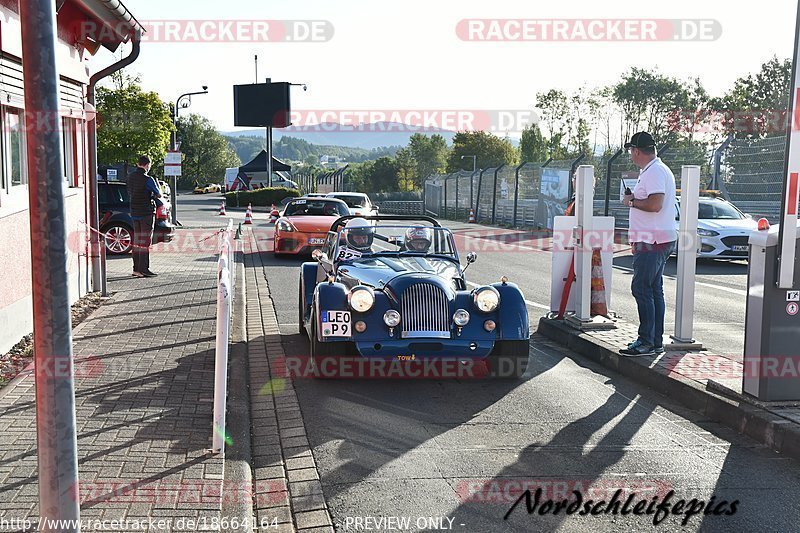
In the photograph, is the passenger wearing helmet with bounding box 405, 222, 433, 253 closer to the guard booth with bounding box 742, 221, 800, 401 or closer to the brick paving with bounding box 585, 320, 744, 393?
the brick paving with bounding box 585, 320, 744, 393

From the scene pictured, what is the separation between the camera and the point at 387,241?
28.7 ft

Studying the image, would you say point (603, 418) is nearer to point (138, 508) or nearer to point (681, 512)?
point (681, 512)

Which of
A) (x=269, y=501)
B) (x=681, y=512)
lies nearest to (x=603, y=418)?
(x=681, y=512)

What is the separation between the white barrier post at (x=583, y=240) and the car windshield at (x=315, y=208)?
1079 centimetres

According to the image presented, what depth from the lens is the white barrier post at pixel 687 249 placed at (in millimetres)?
7867

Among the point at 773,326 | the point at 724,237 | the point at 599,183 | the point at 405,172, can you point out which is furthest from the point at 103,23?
the point at 405,172

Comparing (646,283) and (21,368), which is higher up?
(646,283)

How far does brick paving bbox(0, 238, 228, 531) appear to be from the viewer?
4.20m

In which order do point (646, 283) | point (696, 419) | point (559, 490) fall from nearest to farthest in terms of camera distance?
point (559, 490), point (696, 419), point (646, 283)

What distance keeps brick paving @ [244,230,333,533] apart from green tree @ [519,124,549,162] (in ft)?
343

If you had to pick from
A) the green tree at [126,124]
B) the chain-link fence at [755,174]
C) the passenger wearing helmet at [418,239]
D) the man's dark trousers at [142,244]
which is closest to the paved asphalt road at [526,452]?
the passenger wearing helmet at [418,239]

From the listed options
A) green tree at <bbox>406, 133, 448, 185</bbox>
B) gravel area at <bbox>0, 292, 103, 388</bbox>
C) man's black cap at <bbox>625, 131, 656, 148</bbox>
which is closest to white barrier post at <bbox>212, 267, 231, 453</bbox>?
gravel area at <bbox>0, 292, 103, 388</bbox>

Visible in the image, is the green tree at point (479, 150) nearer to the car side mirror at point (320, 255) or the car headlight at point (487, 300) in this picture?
the car side mirror at point (320, 255)

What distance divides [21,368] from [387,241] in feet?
11.7
